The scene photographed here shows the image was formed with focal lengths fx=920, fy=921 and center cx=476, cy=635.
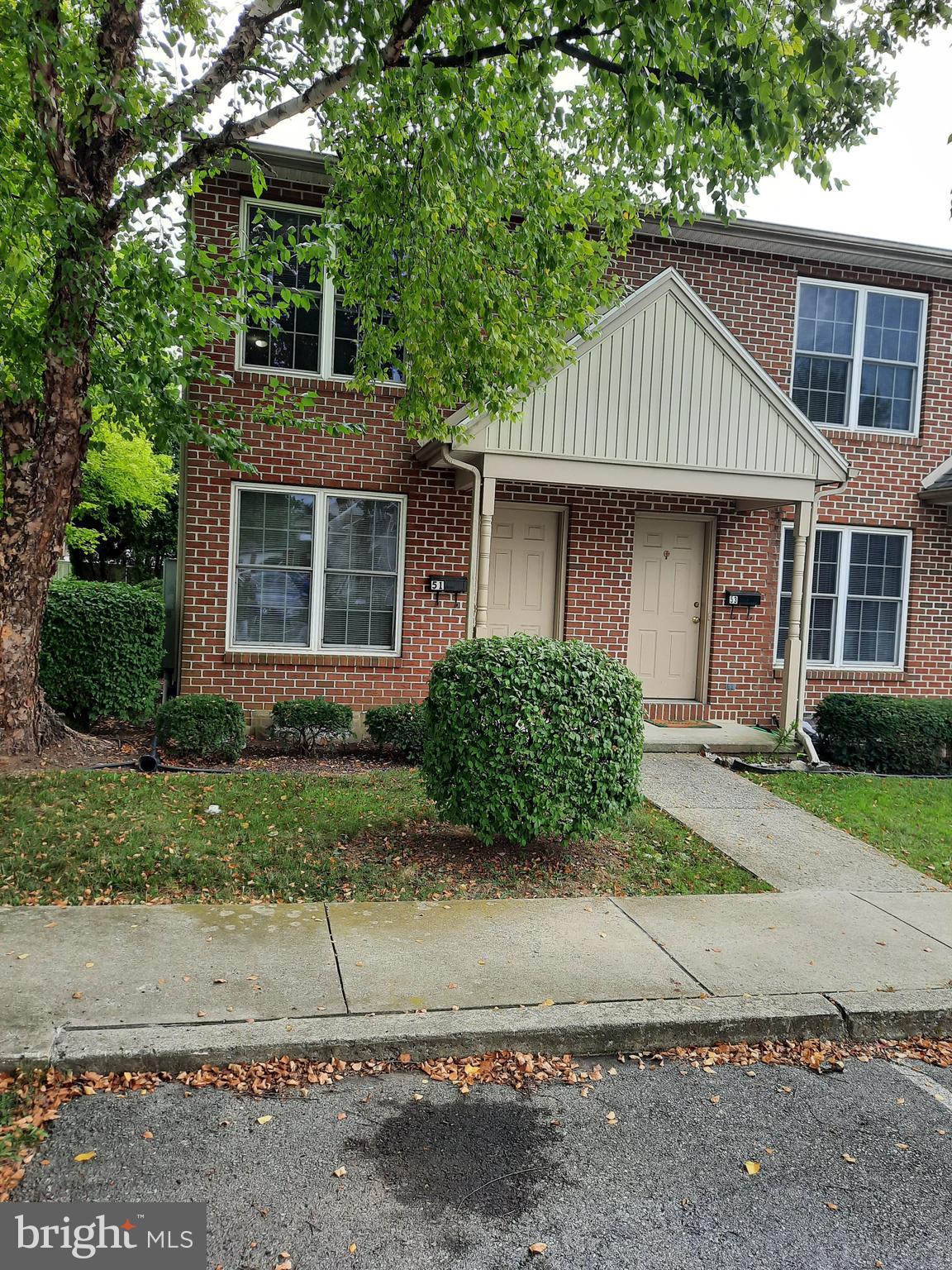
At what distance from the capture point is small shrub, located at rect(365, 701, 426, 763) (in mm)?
9562

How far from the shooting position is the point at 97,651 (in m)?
9.28

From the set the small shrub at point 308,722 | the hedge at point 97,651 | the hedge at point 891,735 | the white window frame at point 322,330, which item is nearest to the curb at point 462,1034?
the small shrub at point 308,722

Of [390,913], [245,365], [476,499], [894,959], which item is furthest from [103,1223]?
[245,365]

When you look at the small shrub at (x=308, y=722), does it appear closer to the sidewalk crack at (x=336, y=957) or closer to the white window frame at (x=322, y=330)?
the white window frame at (x=322, y=330)

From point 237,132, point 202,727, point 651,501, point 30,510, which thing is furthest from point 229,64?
point 651,501

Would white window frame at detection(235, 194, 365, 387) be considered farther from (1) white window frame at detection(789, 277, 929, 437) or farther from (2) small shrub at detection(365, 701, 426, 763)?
(1) white window frame at detection(789, 277, 929, 437)

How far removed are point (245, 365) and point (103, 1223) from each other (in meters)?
8.97

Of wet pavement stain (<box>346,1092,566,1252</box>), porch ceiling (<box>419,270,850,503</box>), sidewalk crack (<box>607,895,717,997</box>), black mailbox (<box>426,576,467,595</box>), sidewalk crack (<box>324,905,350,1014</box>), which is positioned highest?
porch ceiling (<box>419,270,850,503</box>)

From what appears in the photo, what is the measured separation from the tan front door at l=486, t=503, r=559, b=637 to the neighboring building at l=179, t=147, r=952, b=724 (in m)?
0.03

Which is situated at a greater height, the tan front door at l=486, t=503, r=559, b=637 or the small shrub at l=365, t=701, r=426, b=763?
the tan front door at l=486, t=503, r=559, b=637

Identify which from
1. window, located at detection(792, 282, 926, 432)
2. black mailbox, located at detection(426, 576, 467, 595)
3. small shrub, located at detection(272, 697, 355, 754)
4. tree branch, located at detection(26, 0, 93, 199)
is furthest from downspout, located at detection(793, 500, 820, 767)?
tree branch, located at detection(26, 0, 93, 199)

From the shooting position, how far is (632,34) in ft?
17.1

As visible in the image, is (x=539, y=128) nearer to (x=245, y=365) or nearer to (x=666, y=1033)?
(x=245, y=365)

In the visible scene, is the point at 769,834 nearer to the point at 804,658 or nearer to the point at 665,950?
the point at 665,950
